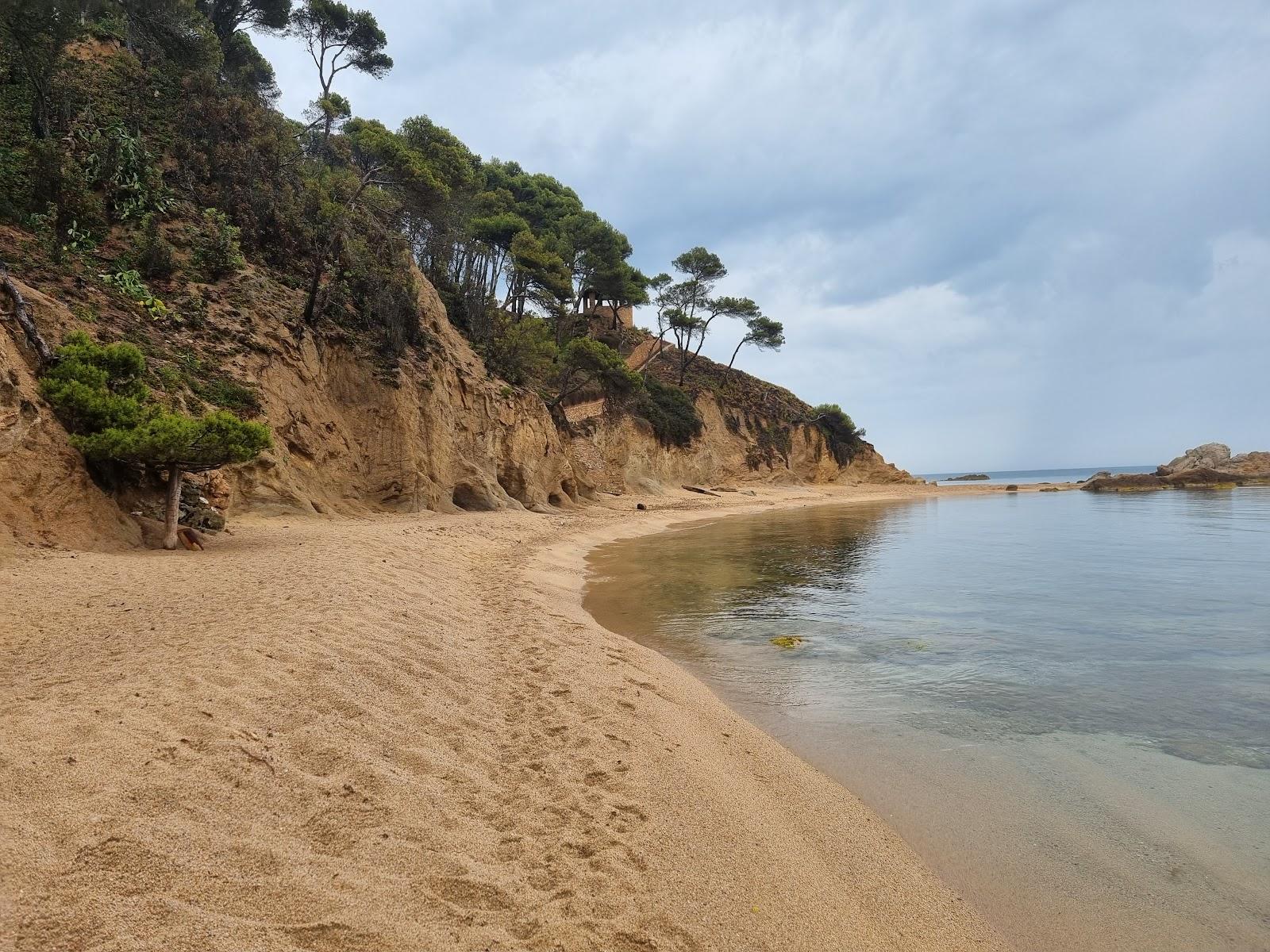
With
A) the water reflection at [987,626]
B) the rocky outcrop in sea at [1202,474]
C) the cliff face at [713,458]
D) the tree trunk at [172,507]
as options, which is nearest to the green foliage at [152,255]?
the tree trunk at [172,507]

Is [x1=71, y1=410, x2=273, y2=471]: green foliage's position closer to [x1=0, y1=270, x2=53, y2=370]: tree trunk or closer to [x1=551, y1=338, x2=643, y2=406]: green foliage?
[x1=0, y1=270, x2=53, y2=370]: tree trunk

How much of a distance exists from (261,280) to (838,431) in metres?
50.3

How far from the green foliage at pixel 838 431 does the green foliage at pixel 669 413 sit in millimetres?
16510

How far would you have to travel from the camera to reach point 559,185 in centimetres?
5147

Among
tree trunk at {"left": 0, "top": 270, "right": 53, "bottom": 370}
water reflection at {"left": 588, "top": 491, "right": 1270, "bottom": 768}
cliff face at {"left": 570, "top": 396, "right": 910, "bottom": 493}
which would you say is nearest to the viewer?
water reflection at {"left": 588, "top": 491, "right": 1270, "bottom": 768}

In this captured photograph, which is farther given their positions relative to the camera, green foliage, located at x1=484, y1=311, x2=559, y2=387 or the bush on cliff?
green foliage, located at x1=484, y1=311, x2=559, y2=387

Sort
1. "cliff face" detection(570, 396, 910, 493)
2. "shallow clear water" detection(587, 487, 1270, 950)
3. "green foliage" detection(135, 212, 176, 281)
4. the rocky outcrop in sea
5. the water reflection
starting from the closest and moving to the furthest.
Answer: "shallow clear water" detection(587, 487, 1270, 950) → the water reflection → "green foliage" detection(135, 212, 176, 281) → "cliff face" detection(570, 396, 910, 493) → the rocky outcrop in sea

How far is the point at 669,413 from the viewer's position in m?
44.2

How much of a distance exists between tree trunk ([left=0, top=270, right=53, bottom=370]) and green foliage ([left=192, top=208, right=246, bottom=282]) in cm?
740

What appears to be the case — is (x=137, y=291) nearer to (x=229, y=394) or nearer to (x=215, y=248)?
(x=229, y=394)

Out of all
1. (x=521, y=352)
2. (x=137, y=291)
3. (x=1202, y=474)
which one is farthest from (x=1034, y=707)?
(x=1202, y=474)

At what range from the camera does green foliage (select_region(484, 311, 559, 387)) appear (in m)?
28.5

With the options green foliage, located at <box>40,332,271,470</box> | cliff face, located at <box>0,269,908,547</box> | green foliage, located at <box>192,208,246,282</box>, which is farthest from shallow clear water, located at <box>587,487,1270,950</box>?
green foliage, located at <box>192,208,246,282</box>

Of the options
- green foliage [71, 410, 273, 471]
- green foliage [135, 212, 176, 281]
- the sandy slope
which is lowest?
the sandy slope
